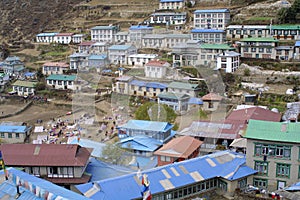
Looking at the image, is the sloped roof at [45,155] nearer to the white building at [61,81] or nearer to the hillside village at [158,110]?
the hillside village at [158,110]

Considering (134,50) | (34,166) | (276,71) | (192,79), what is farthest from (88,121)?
(134,50)

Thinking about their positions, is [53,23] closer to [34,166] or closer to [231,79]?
[231,79]

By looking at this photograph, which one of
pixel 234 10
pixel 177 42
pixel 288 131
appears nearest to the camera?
pixel 288 131

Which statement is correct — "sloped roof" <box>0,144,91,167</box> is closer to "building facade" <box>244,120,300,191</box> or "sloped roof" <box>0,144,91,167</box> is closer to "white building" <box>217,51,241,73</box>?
"building facade" <box>244,120,300,191</box>

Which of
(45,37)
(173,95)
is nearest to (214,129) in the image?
(173,95)

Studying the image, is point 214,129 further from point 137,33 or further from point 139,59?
point 137,33

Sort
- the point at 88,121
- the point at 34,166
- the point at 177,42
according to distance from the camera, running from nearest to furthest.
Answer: the point at 34,166 < the point at 88,121 < the point at 177,42

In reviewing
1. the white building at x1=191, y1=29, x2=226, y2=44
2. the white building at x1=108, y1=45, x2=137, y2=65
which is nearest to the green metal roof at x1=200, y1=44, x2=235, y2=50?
the white building at x1=191, y1=29, x2=226, y2=44
